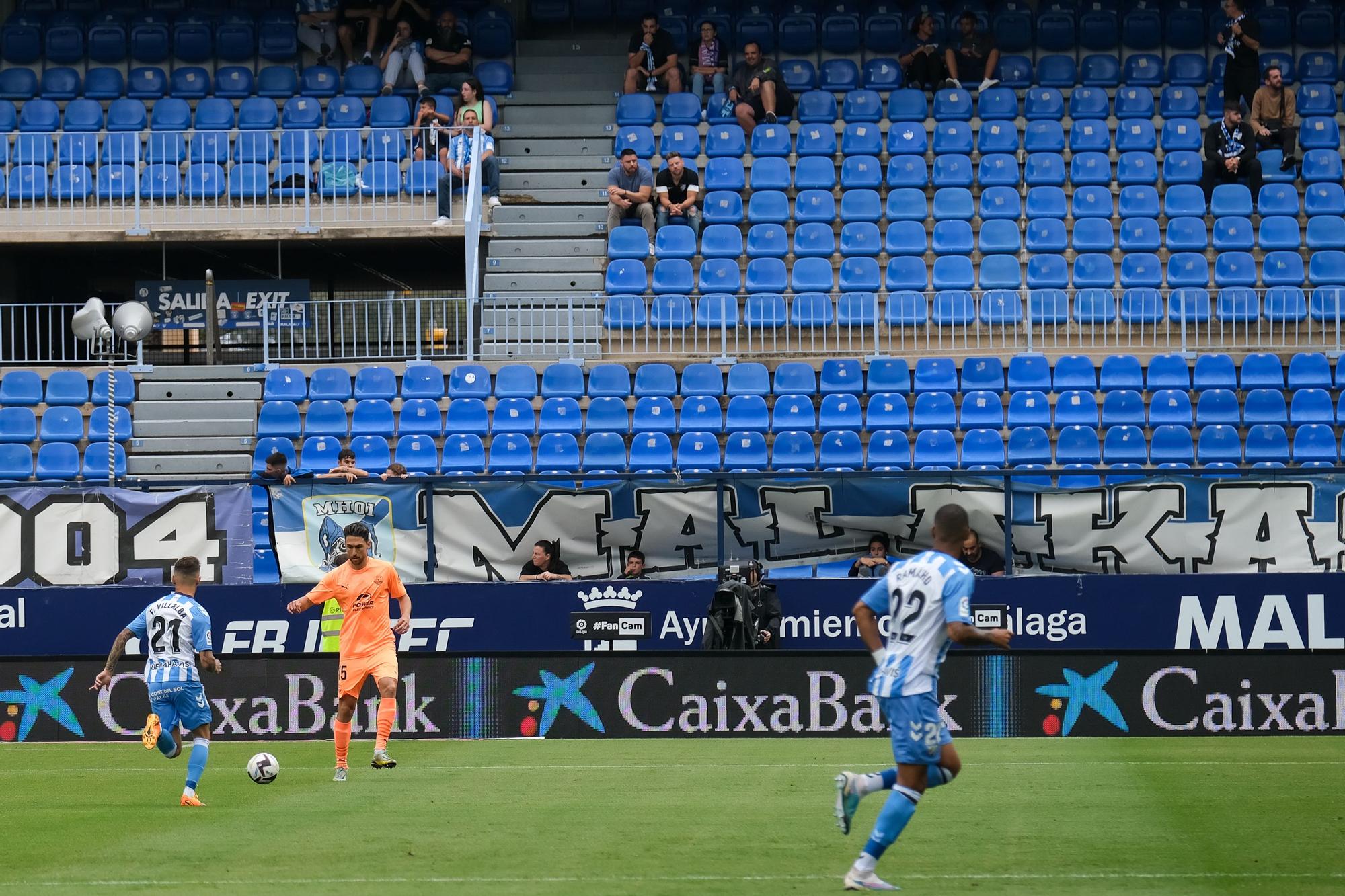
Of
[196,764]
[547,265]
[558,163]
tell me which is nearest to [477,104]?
[558,163]

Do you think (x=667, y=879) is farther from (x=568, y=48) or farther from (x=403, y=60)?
(x=568, y=48)

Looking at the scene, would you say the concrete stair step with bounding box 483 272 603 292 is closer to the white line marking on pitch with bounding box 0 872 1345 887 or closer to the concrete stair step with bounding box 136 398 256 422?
the concrete stair step with bounding box 136 398 256 422

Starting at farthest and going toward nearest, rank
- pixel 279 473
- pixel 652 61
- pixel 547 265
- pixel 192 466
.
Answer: pixel 652 61
pixel 547 265
pixel 192 466
pixel 279 473

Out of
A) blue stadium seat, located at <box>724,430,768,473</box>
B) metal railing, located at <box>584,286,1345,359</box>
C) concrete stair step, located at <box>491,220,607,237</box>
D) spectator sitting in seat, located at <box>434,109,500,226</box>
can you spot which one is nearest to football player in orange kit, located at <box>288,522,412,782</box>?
blue stadium seat, located at <box>724,430,768,473</box>

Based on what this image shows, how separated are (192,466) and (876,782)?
1526 centimetres

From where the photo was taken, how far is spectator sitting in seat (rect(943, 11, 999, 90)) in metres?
26.5

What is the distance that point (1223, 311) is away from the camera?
74.9 feet

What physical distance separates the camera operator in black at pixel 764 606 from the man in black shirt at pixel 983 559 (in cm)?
207

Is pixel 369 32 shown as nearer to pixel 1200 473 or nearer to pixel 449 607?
pixel 449 607

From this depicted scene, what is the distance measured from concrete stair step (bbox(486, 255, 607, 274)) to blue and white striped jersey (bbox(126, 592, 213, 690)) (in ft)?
43.0

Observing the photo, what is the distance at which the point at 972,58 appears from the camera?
2667 cm

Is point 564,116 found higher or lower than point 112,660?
higher

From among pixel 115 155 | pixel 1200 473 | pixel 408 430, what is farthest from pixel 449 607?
pixel 115 155

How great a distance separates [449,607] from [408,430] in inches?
157
